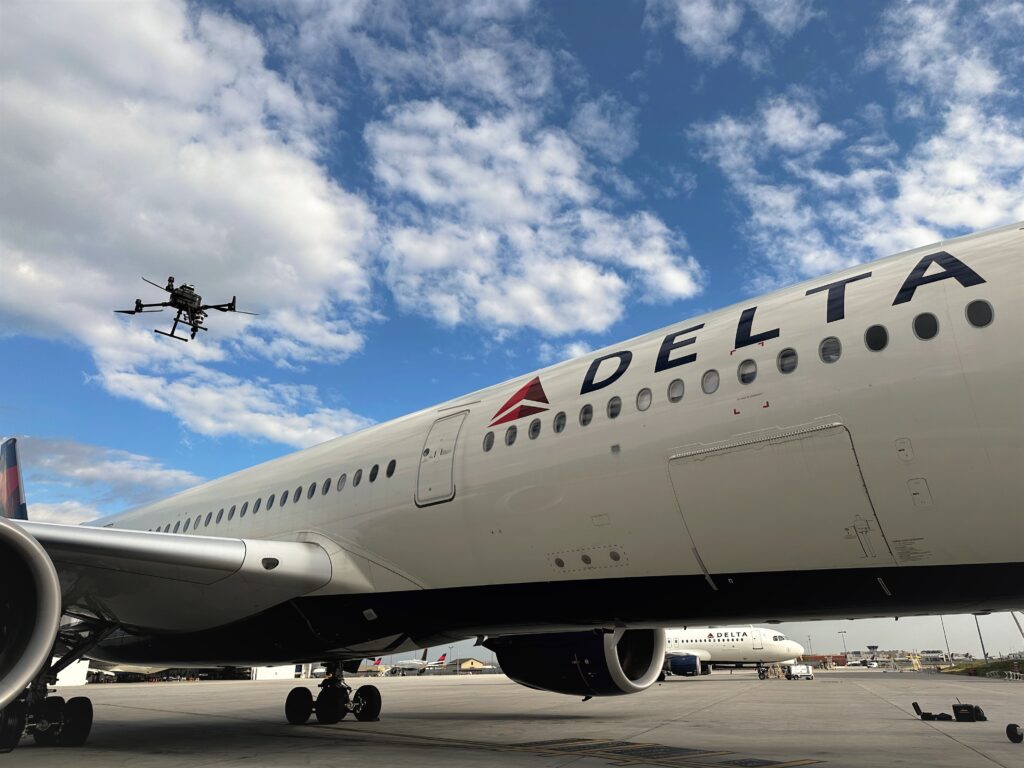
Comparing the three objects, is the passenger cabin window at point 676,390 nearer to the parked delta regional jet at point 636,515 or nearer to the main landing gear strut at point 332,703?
the parked delta regional jet at point 636,515

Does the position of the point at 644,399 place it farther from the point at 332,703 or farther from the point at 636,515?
the point at 332,703

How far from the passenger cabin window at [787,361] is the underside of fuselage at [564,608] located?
1569 millimetres

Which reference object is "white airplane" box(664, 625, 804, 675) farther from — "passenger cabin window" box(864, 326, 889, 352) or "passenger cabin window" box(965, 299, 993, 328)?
"passenger cabin window" box(965, 299, 993, 328)

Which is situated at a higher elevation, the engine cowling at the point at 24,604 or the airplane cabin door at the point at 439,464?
the airplane cabin door at the point at 439,464

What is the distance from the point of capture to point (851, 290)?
20.2 feet

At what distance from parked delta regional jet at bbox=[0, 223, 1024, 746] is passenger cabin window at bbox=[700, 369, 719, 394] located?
0.02 meters

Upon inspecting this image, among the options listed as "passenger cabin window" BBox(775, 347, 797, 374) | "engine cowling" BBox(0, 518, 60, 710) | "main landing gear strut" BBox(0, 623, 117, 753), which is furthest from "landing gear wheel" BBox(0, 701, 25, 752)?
"passenger cabin window" BBox(775, 347, 797, 374)

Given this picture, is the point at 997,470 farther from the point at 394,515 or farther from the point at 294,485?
the point at 294,485

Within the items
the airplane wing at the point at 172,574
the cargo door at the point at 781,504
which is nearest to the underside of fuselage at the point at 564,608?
the cargo door at the point at 781,504

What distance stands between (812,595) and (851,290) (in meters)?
2.45

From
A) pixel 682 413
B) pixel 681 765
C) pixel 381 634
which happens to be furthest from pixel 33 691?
pixel 682 413

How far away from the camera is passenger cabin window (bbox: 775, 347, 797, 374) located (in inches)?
236

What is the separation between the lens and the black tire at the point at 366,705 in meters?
13.4

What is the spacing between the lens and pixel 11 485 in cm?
1820
